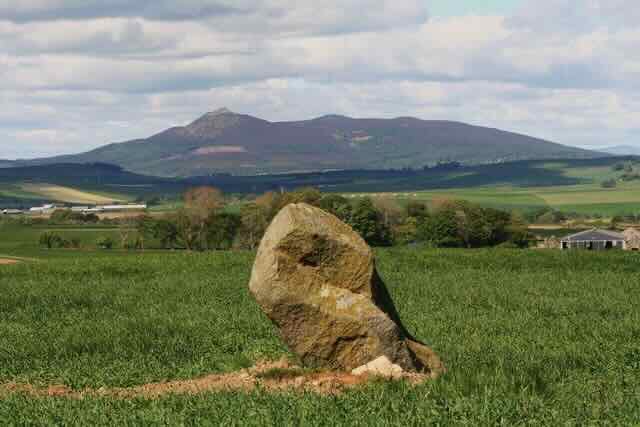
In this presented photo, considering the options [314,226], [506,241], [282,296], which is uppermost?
[314,226]

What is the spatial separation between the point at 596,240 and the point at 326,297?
13300 centimetres

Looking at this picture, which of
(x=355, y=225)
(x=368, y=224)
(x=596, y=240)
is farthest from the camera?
(x=596, y=240)

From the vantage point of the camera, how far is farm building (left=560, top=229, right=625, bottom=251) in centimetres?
14200

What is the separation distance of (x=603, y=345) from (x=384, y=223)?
111 m

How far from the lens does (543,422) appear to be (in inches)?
511

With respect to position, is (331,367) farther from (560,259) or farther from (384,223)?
(384,223)

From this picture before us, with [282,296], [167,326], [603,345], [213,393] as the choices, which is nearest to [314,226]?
[282,296]

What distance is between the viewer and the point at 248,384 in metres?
17.2

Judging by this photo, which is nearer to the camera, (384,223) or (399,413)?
(399,413)

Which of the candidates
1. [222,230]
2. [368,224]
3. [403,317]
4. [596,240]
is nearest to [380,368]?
[403,317]

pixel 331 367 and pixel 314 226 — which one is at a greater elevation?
pixel 314 226

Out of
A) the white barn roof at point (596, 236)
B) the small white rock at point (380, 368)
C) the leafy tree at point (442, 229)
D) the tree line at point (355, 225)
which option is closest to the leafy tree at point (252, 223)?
the tree line at point (355, 225)

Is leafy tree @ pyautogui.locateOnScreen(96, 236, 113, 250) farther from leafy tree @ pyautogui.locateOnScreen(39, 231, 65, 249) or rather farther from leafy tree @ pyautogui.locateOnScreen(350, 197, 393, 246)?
leafy tree @ pyautogui.locateOnScreen(350, 197, 393, 246)

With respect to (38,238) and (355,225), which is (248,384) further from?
(38,238)
